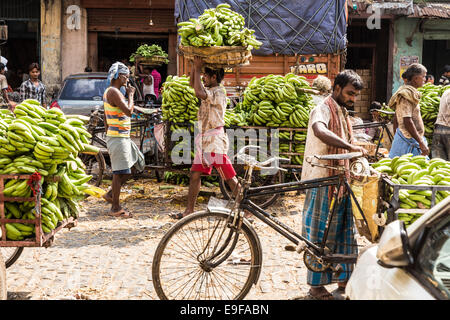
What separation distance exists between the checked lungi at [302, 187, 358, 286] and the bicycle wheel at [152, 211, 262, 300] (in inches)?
24.5

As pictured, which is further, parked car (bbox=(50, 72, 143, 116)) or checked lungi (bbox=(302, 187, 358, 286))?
A: parked car (bbox=(50, 72, 143, 116))

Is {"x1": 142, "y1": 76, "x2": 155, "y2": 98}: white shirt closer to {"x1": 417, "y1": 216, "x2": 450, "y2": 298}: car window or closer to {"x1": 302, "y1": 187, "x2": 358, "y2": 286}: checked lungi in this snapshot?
{"x1": 302, "y1": 187, "x2": 358, "y2": 286}: checked lungi

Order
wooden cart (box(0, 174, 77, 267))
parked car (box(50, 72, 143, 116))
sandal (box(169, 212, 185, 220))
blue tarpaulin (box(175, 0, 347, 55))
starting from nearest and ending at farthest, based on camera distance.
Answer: wooden cart (box(0, 174, 77, 267)) < sandal (box(169, 212, 185, 220)) < blue tarpaulin (box(175, 0, 347, 55)) < parked car (box(50, 72, 143, 116))

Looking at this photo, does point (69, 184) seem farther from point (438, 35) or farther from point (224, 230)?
point (438, 35)

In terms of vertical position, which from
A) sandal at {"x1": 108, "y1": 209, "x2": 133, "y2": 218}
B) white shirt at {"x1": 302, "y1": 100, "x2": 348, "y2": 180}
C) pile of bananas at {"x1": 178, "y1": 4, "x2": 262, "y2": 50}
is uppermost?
pile of bananas at {"x1": 178, "y1": 4, "x2": 262, "y2": 50}

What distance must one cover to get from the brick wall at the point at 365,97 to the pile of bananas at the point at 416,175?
13524 millimetres

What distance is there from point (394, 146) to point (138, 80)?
906cm

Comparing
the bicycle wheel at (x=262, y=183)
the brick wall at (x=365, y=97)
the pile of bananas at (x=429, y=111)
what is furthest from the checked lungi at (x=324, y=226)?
the brick wall at (x=365, y=97)

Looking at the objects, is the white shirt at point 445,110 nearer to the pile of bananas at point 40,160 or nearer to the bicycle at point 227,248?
the bicycle at point 227,248

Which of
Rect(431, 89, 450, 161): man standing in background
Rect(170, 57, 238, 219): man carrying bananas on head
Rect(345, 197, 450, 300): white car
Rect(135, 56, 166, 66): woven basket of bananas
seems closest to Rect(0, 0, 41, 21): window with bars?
Rect(135, 56, 166, 66): woven basket of bananas

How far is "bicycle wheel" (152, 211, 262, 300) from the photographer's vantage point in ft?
13.3

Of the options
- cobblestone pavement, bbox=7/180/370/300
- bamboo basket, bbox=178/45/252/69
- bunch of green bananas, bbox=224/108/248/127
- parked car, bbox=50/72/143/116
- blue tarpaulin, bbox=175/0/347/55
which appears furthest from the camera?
parked car, bbox=50/72/143/116

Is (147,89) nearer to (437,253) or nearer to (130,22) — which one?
(130,22)
